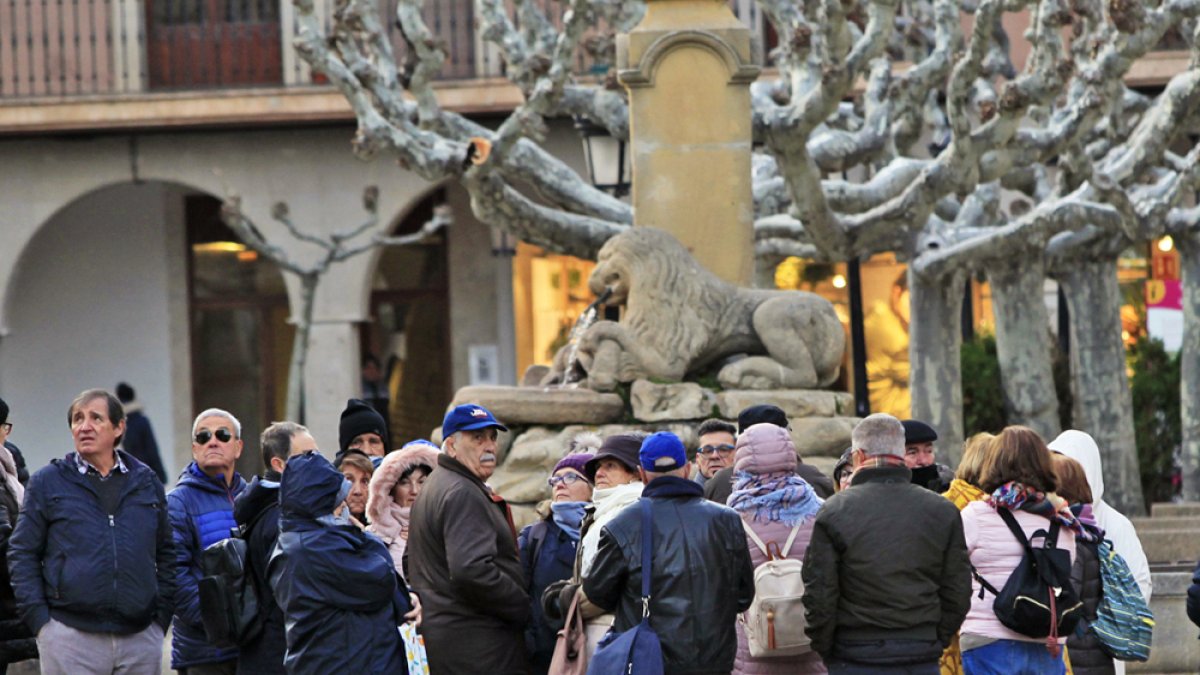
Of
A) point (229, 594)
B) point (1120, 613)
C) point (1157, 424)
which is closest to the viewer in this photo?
point (229, 594)

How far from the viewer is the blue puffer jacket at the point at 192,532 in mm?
9703

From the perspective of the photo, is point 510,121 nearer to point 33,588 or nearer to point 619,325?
point 619,325

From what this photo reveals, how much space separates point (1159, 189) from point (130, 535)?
485 inches

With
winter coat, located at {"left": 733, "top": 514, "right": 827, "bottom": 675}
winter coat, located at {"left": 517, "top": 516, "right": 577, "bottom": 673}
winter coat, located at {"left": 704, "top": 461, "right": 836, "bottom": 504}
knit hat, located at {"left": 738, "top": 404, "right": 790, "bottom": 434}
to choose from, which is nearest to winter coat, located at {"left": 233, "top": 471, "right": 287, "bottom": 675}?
winter coat, located at {"left": 517, "top": 516, "right": 577, "bottom": 673}

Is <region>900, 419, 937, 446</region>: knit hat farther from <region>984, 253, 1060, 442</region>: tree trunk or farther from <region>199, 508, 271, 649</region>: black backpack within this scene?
<region>984, 253, 1060, 442</region>: tree trunk

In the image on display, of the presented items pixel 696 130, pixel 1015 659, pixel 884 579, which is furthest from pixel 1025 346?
pixel 884 579

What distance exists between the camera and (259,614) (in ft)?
30.1

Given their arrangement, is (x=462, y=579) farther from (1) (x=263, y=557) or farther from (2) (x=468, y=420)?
(1) (x=263, y=557)

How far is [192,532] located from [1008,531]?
3.36m

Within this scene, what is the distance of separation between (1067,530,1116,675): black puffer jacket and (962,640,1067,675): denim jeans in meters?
0.22

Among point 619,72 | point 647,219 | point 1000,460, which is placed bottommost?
point 1000,460

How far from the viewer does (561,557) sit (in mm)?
9484

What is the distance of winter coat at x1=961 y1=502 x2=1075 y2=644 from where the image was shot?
888 centimetres

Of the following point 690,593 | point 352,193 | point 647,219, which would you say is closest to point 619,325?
point 647,219
